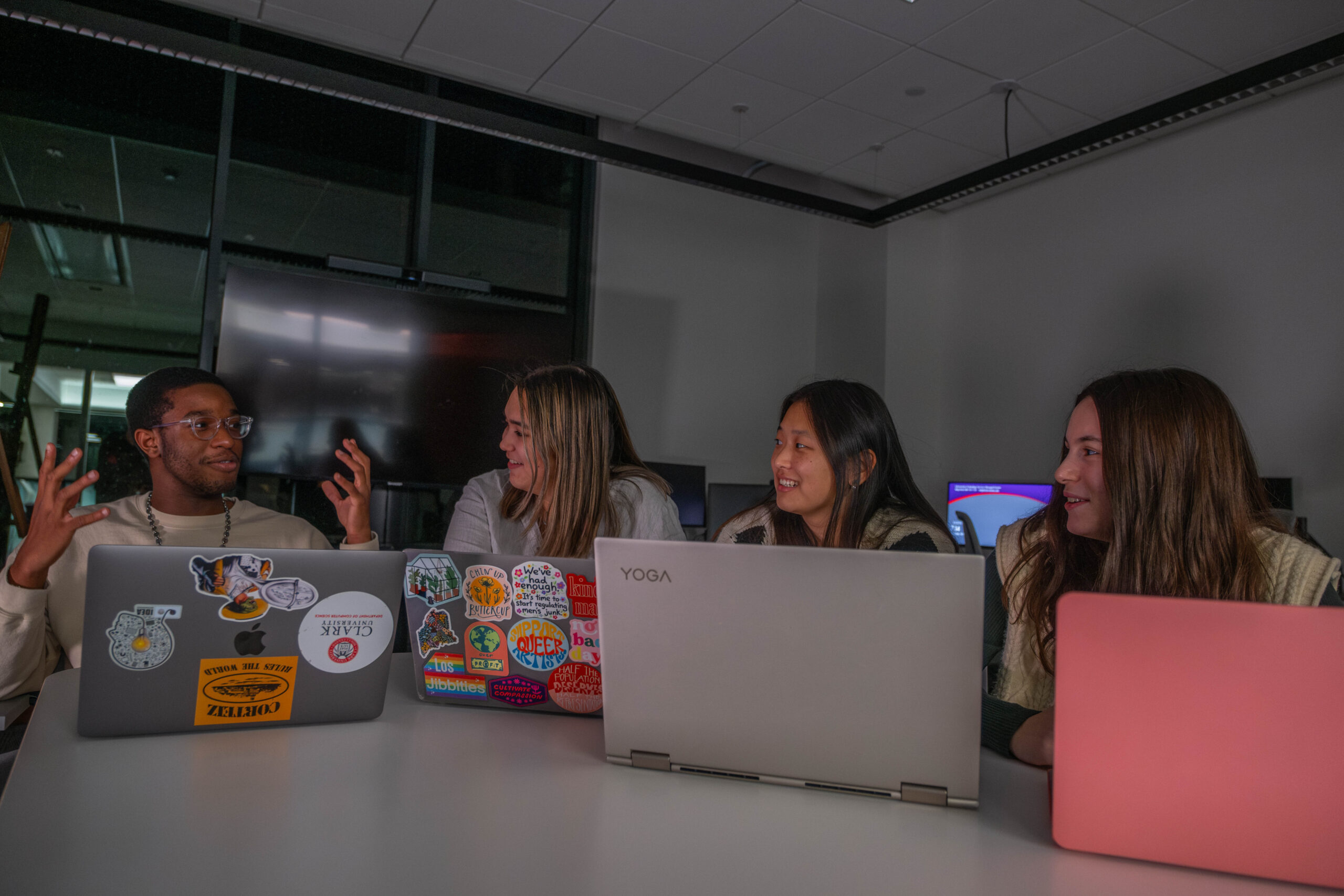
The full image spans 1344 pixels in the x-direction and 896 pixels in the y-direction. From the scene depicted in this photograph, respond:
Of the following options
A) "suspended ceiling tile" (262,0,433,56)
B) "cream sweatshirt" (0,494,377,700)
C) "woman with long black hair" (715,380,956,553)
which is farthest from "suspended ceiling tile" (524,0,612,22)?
"cream sweatshirt" (0,494,377,700)

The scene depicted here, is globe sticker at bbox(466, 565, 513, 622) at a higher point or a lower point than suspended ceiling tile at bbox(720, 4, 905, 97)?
lower

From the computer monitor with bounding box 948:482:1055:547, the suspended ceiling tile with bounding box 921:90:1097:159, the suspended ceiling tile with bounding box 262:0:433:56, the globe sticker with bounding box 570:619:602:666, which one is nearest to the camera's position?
the globe sticker with bounding box 570:619:602:666

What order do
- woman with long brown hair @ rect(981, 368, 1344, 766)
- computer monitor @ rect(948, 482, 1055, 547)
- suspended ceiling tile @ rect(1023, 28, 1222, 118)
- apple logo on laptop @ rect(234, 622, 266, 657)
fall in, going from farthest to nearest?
computer monitor @ rect(948, 482, 1055, 547), suspended ceiling tile @ rect(1023, 28, 1222, 118), woman with long brown hair @ rect(981, 368, 1344, 766), apple logo on laptop @ rect(234, 622, 266, 657)

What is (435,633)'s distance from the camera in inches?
48.9

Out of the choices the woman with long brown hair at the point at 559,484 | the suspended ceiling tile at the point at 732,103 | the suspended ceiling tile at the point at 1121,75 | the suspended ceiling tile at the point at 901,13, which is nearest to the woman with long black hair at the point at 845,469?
the woman with long brown hair at the point at 559,484

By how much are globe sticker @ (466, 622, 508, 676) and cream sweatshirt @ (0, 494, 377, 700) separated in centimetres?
34

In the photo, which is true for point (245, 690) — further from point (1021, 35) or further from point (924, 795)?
point (1021, 35)

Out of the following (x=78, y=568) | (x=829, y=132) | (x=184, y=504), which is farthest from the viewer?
(x=829, y=132)

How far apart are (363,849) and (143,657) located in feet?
1.62

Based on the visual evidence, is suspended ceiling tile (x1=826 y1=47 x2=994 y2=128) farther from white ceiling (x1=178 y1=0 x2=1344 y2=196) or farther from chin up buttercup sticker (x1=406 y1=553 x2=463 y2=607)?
chin up buttercup sticker (x1=406 y1=553 x2=463 y2=607)

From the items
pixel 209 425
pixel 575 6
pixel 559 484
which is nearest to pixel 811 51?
pixel 575 6

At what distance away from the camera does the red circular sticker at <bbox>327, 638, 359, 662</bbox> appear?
1.12 metres

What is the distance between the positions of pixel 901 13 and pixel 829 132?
112 centimetres

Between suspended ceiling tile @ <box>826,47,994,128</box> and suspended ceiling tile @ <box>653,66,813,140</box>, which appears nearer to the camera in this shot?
suspended ceiling tile @ <box>826,47,994,128</box>
